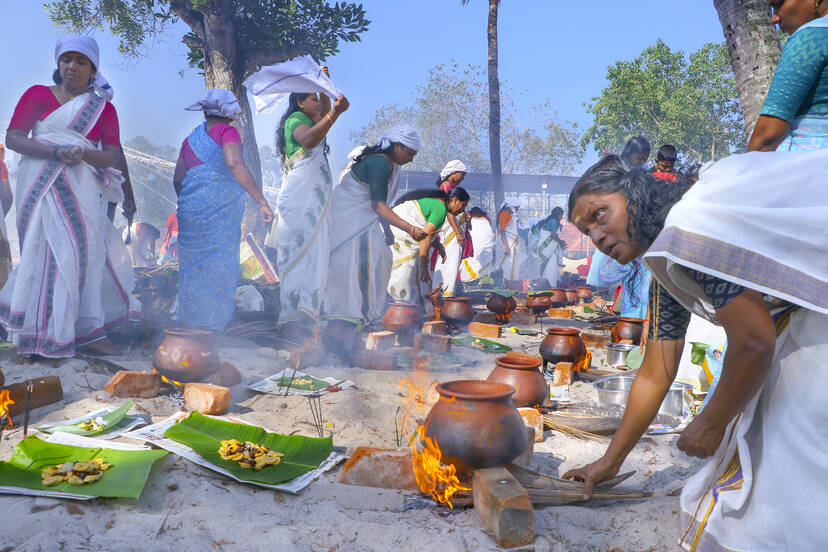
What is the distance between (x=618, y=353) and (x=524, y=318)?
2394 mm

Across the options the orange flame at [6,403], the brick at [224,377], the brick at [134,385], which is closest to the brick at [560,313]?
the brick at [224,377]

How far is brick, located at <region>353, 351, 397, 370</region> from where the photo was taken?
15.5 ft

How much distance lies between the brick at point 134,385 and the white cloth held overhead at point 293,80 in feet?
8.71

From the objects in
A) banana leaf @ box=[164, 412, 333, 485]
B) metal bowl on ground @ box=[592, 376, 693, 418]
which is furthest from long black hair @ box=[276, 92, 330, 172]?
metal bowl on ground @ box=[592, 376, 693, 418]

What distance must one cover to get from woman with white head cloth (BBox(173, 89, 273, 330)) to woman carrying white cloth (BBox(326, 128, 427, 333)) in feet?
2.96

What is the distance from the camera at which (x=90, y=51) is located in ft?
13.6

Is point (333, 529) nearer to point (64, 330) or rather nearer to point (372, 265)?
point (64, 330)

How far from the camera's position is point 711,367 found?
373cm

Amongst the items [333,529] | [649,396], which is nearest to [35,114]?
[333,529]

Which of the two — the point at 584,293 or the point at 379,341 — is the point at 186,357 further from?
the point at 584,293

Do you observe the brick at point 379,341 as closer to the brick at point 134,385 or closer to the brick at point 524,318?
the brick at point 134,385

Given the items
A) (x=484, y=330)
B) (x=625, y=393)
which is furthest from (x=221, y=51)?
(x=625, y=393)

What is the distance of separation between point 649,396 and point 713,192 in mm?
826

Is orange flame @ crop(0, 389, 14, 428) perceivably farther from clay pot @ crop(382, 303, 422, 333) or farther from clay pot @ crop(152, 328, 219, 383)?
clay pot @ crop(382, 303, 422, 333)
